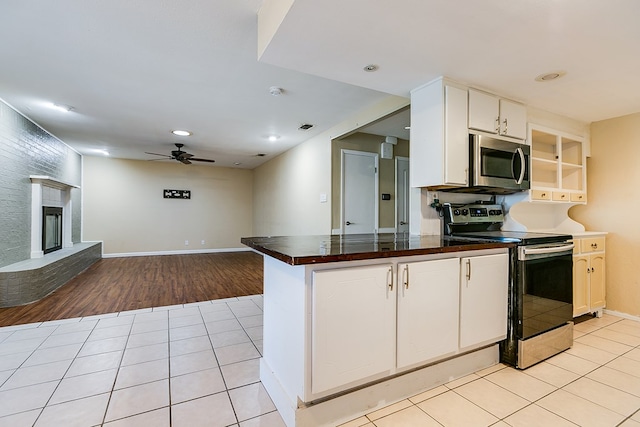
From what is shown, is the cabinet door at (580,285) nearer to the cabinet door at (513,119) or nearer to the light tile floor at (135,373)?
the cabinet door at (513,119)

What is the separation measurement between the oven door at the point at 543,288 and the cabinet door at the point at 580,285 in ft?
2.02

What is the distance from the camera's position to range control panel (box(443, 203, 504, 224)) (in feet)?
8.66

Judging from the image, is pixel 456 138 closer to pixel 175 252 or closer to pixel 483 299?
pixel 483 299

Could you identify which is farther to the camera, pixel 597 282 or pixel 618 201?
pixel 618 201

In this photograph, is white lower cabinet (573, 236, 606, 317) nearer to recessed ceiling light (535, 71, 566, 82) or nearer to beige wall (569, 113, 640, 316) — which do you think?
beige wall (569, 113, 640, 316)

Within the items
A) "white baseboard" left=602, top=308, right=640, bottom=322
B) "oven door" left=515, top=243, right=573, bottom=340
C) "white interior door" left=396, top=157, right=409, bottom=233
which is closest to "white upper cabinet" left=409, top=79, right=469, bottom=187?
"oven door" left=515, top=243, right=573, bottom=340

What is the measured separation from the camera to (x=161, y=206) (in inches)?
296

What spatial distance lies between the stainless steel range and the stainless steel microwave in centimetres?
50

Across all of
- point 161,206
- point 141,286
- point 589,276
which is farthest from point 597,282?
point 161,206

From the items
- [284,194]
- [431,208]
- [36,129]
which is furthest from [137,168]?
[431,208]

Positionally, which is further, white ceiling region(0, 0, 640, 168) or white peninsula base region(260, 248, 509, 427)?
white ceiling region(0, 0, 640, 168)

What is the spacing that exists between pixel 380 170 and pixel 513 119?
2.21m

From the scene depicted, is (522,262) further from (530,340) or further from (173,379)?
(173,379)

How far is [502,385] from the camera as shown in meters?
1.91
